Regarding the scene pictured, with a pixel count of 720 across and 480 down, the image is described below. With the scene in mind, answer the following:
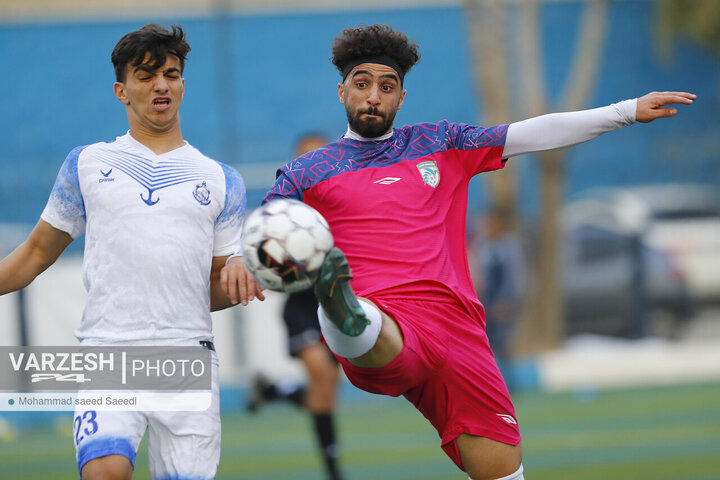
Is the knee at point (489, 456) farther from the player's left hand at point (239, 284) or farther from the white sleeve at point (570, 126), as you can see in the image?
the white sleeve at point (570, 126)

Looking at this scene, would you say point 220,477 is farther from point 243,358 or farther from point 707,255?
point 707,255

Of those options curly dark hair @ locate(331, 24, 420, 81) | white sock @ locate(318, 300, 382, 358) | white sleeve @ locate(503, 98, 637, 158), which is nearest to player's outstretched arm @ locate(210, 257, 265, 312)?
white sock @ locate(318, 300, 382, 358)

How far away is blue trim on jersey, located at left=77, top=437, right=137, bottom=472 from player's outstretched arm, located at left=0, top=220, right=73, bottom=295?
33.4 inches

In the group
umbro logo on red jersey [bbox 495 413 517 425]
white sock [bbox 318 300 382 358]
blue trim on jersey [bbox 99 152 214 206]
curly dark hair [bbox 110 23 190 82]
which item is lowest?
umbro logo on red jersey [bbox 495 413 517 425]

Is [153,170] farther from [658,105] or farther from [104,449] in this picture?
[658,105]

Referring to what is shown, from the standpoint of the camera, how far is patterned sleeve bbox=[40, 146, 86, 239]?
15.8 ft

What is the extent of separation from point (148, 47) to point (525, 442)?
6.20 metres

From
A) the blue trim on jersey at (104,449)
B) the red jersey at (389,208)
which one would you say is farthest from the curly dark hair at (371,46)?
the blue trim on jersey at (104,449)

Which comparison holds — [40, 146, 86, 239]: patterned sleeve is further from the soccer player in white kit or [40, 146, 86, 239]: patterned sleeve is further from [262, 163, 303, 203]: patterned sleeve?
[262, 163, 303, 203]: patterned sleeve

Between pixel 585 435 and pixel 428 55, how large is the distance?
1385cm

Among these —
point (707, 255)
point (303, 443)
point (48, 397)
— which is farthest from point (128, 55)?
point (707, 255)

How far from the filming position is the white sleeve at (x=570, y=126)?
5.01m

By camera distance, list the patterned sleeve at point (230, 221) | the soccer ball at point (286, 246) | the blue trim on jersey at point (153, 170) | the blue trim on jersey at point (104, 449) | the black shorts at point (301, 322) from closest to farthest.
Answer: the soccer ball at point (286, 246), the blue trim on jersey at point (104, 449), the blue trim on jersey at point (153, 170), the patterned sleeve at point (230, 221), the black shorts at point (301, 322)

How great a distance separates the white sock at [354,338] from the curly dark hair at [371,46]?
1.18 meters
